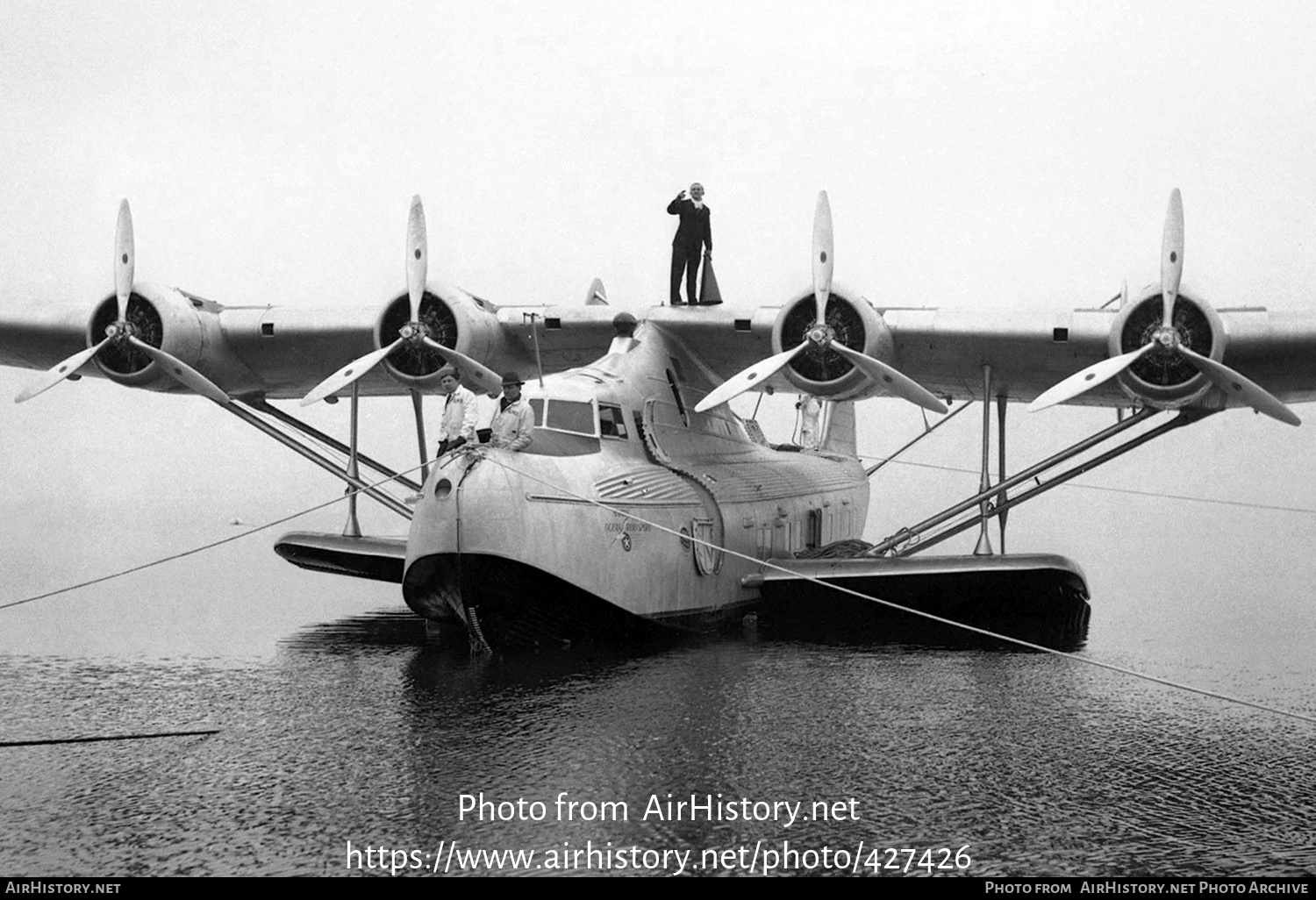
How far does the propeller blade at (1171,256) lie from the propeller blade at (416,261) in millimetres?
9174

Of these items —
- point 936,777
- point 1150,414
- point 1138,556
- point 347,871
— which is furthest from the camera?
point 1138,556

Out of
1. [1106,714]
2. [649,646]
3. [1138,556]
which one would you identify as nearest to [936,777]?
[1106,714]

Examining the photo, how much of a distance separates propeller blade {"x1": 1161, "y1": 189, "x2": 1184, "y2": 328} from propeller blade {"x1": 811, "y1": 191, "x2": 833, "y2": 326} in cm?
392

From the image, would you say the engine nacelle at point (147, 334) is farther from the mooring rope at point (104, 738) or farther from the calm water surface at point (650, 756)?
the mooring rope at point (104, 738)

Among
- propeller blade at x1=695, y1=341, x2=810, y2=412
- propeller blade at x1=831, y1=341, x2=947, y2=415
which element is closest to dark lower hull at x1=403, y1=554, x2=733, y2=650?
propeller blade at x1=695, y1=341, x2=810, y2=412

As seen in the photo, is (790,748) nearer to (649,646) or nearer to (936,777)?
(936,777)

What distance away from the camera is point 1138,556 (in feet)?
119

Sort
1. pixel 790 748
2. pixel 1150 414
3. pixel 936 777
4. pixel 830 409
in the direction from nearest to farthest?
pixel 936 777
pixel 790 748
pixel 1150 414
pixel 830 409

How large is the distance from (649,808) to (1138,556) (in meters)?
31.4

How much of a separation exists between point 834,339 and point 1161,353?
12.8 ft

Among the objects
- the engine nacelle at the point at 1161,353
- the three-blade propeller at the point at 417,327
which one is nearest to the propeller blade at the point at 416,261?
the three-blade propeller at the point at 417,327

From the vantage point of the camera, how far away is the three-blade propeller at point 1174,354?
573 inches

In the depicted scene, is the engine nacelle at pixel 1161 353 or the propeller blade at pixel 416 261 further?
the propeller blade at pixel 416 261

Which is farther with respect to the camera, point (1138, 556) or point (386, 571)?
point (1138, 556)
